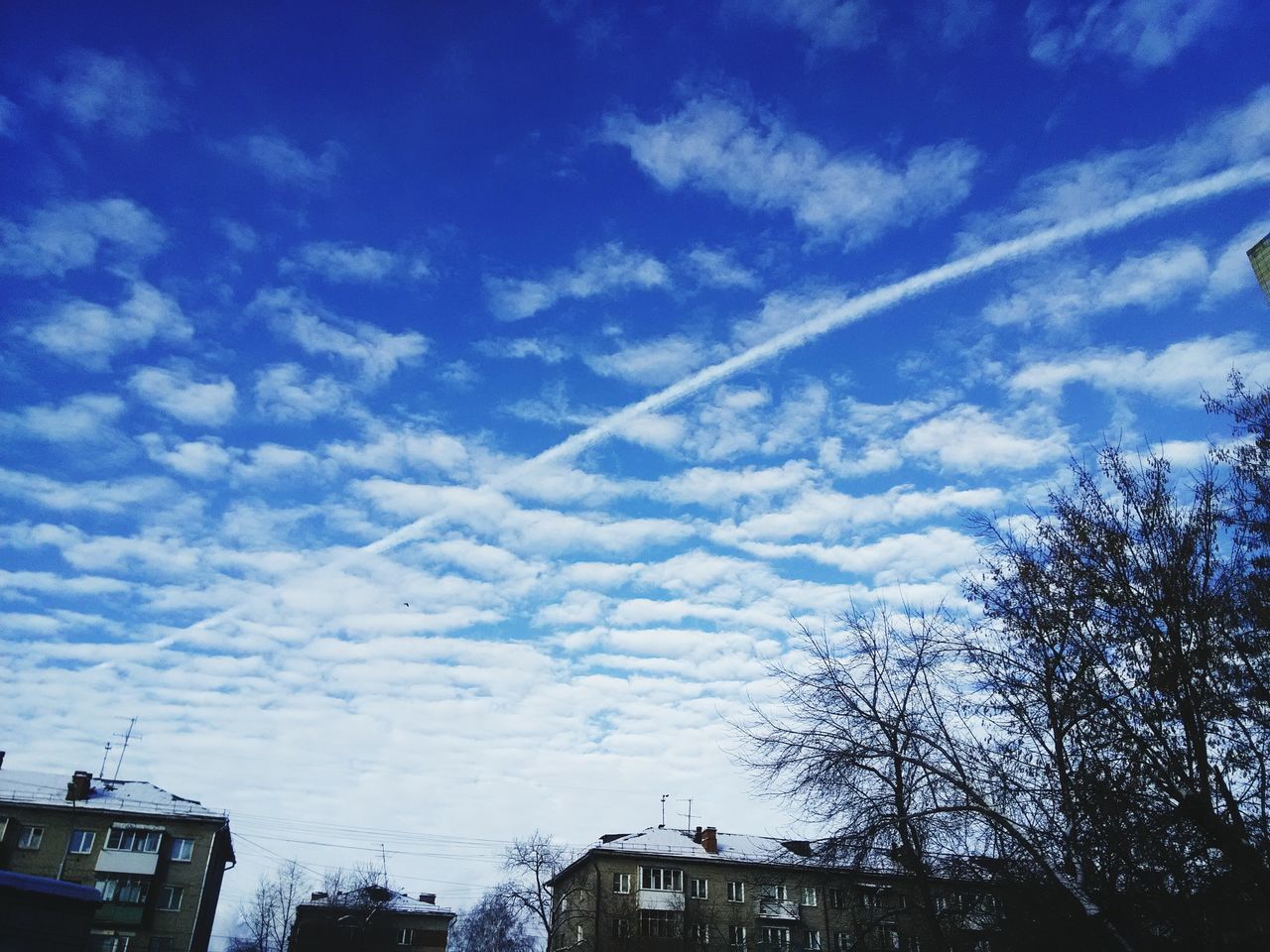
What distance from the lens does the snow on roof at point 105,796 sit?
163 feet

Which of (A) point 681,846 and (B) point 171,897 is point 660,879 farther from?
(B) point 171,897

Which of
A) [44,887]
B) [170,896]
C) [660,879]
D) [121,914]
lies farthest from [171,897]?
[44,887]

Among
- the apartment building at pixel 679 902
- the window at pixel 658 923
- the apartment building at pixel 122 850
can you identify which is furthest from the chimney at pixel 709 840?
the apartment building at pixel 122 850

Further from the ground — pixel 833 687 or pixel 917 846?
pixel 833 687

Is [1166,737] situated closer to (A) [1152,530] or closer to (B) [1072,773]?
(B) [1072,773]

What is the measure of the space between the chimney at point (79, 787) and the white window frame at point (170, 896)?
301 inches

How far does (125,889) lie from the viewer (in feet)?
157

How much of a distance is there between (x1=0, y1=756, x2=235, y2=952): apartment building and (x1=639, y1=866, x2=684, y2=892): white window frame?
89.0ft

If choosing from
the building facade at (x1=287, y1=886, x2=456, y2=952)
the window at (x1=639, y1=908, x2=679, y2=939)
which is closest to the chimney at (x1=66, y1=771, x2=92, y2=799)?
the building facade at (x1=287, y1=886, x2=456, y2=952)

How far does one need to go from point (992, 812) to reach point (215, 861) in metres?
57.1

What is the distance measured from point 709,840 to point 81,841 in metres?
39.6

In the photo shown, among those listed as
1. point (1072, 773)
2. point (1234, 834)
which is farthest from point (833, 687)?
point (1234, 834)

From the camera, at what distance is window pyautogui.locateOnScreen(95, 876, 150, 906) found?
47438mm

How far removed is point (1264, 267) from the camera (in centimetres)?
3744
